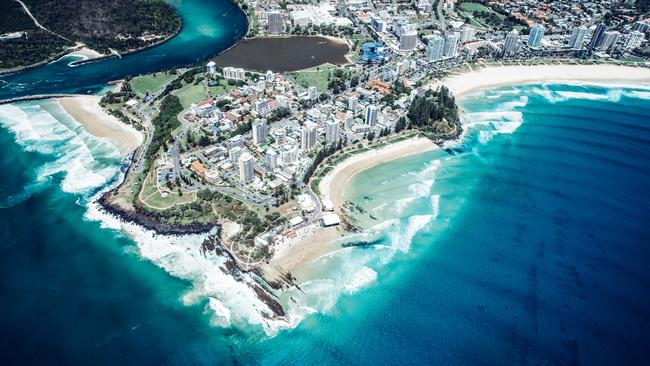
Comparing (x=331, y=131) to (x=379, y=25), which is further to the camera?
(x=379, y=25)

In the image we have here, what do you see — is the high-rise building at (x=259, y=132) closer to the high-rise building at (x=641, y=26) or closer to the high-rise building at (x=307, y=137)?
the high-rise building at (x=307, y=137)

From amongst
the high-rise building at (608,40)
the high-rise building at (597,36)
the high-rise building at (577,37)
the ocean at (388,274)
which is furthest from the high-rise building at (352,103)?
the high-rise building at (608,40)

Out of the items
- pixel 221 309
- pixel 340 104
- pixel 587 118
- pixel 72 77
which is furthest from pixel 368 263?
pixel 72 77

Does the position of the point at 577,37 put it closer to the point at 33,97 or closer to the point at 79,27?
the point at 79,27

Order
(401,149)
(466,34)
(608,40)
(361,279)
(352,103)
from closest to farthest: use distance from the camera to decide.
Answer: (361,279), (401,149), (352,103), (608,40), (466,34)

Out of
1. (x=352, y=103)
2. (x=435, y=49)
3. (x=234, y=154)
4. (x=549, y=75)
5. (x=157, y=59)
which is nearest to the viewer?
(x=234, y=154)

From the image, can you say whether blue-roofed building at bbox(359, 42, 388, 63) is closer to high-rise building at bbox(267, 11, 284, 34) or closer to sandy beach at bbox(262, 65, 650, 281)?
sandy beach at bbox(262, 65, 650, 281)

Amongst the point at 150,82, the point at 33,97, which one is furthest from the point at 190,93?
the point at 33,97
